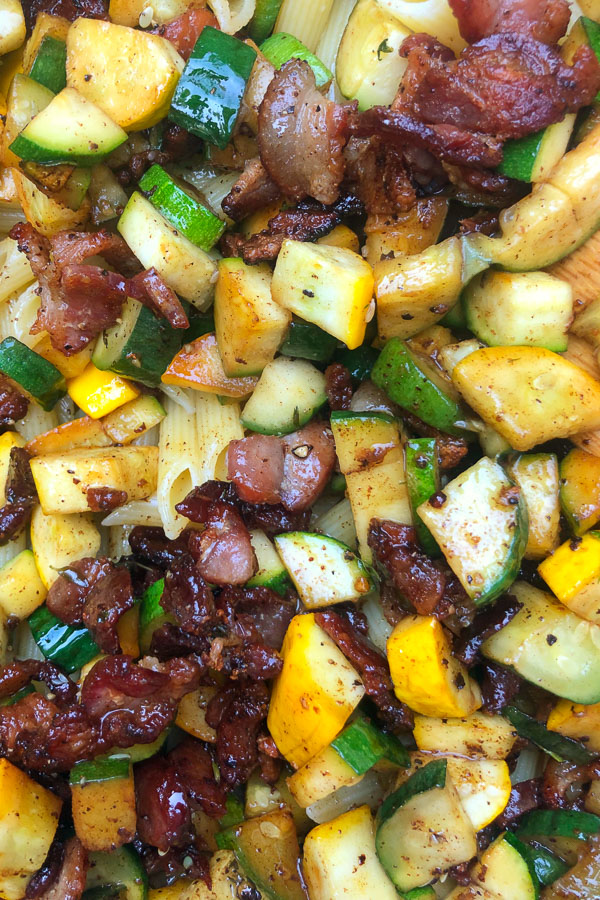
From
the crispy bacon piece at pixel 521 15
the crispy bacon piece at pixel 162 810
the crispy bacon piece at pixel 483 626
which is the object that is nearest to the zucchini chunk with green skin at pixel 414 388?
the crispy bacon piece at pixel 483 626

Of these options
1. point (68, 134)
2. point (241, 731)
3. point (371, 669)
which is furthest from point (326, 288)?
point (241, 731)

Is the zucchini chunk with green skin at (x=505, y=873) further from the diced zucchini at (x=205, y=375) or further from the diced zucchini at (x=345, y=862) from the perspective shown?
the diced zucchini at (x=205, y=375)

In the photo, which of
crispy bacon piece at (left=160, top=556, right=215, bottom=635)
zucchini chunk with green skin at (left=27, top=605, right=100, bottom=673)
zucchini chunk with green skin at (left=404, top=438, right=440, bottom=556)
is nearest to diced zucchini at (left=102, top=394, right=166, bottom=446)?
crispy bacon piece at (left=160, top=556, right=215, bottom=635)

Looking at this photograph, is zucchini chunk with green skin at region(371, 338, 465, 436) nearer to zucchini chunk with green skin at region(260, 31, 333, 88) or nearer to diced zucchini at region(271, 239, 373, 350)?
diced zucchini at region(271, 239, 373, 350)

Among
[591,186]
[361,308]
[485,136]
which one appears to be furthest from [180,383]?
[591,186]

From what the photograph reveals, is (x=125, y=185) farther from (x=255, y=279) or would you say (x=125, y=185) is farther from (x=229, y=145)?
(x=255, y=279)

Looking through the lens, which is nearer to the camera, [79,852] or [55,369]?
[79,852]
